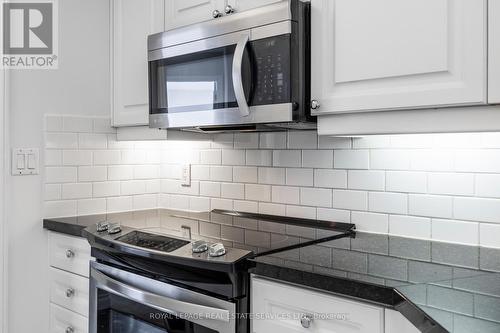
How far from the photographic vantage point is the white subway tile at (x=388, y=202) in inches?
63.6

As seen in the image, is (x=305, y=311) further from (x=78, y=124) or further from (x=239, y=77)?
(x=78, y=124)

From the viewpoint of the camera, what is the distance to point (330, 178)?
1812mm

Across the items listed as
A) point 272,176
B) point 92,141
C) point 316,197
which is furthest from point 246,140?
point 92,141

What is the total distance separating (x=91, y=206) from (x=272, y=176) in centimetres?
90

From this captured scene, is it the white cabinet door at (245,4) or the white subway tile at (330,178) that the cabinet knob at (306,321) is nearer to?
the white subway tile at (330,178)

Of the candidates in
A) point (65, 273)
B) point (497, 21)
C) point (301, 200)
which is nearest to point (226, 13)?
point (301, 200)

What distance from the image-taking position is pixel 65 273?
2021 millimetres

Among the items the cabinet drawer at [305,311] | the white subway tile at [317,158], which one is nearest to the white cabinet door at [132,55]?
the white subway tile at [317,158]

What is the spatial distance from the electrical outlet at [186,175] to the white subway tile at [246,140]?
0.35m

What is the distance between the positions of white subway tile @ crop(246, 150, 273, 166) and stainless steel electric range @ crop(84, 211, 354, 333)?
29 centimetres

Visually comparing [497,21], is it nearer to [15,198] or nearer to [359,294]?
[359,294]

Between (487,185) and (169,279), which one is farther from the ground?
(487,185)

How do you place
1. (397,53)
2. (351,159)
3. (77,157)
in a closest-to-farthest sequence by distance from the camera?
(397,53) < (351,159) < (77,157)

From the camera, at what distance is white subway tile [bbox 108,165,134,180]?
2.30 meters
